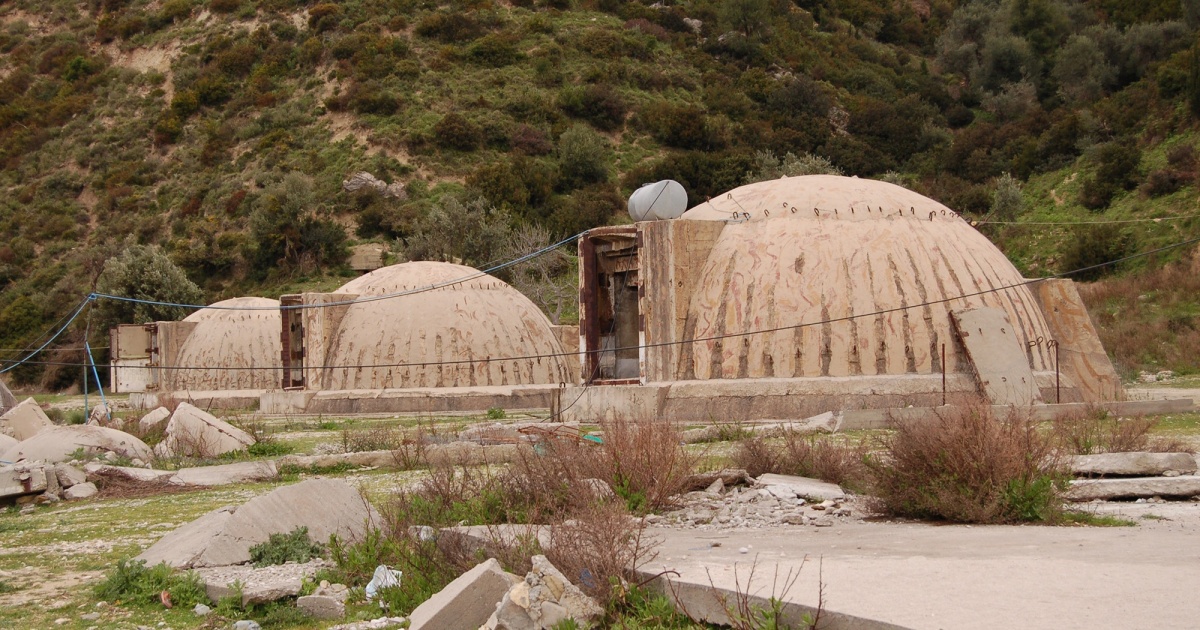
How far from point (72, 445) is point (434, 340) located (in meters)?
10.8

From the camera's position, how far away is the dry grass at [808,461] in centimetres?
1015

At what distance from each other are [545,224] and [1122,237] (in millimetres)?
24018

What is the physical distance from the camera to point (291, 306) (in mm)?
26719

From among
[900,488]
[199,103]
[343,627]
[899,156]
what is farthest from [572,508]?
[199,103]

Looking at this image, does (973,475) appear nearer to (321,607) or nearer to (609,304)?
(321,607)

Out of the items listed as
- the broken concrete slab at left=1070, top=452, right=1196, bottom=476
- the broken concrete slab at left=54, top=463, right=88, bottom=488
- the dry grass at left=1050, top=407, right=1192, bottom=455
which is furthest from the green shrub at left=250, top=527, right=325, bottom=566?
the dry grass at left=1050, top=407, right=1192, bottom=455

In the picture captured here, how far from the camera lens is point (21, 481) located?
1267cm

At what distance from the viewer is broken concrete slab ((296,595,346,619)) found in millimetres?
7137

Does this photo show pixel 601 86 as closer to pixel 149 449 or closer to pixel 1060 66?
pixel 1060 66

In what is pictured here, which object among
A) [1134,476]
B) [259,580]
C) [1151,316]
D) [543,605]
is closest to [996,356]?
[1134,476]

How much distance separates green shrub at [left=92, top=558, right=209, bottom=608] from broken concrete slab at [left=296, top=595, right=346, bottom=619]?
0.80m

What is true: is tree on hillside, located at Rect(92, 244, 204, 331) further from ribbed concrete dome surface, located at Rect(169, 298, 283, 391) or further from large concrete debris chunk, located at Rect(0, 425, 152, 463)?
large concrete debris chunk, located at Rect(0, 425, 152, 463)

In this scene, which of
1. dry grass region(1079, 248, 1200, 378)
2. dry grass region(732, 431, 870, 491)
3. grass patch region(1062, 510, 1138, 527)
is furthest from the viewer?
dry grass region(1079, 248, 1200, 378)

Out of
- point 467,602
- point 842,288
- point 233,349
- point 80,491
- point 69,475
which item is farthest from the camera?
point 233,349
